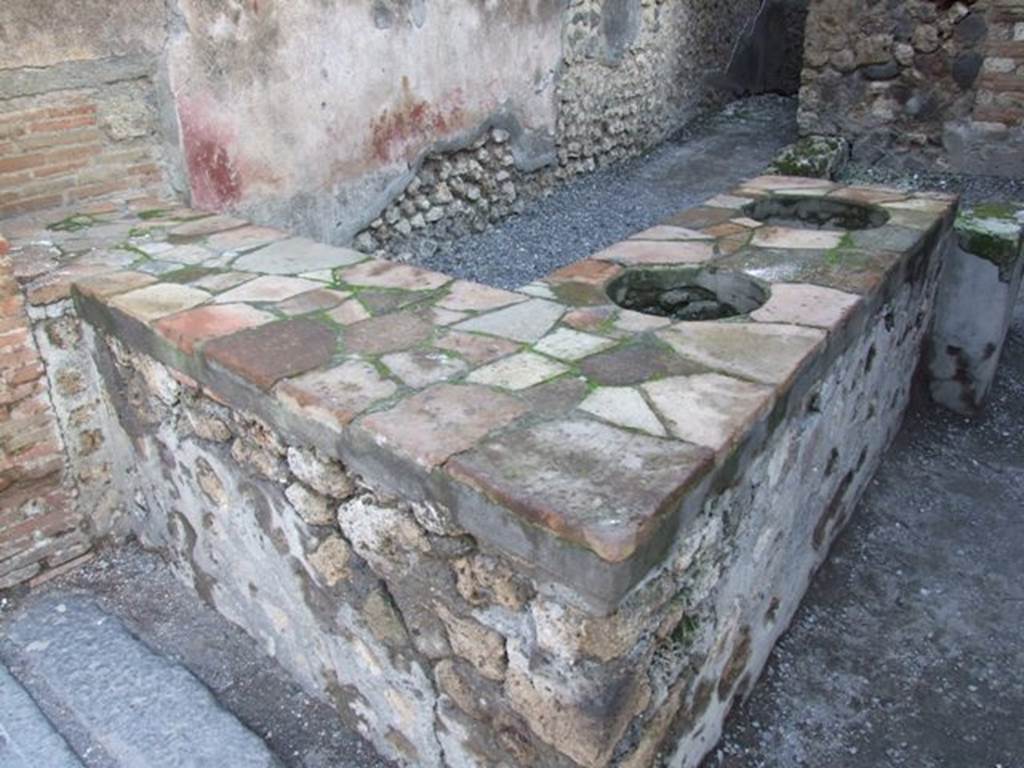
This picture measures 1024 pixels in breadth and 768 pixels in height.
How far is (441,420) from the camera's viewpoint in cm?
192

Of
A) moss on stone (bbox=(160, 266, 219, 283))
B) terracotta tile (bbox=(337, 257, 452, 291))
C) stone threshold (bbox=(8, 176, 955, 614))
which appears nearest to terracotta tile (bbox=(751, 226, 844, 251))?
stone threshold (bbox=(8, 176, 955, 614))

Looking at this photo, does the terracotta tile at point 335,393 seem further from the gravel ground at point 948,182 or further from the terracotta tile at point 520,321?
the gravel ground at point 948,182

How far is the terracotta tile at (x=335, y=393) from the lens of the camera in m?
1.98

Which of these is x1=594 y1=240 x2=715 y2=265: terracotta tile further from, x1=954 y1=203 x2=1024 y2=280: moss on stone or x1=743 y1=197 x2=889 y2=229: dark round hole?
x1=954 y1=203 x2=1024 y2=280: moss on stone

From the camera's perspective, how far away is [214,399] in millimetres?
2393

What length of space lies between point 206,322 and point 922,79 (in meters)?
5.76

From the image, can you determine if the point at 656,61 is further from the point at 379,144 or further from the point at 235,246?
the point at 235,246

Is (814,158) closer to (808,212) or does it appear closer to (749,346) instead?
(808,212)

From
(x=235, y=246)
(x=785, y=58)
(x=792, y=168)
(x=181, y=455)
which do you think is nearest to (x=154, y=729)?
(x=181, y=455)

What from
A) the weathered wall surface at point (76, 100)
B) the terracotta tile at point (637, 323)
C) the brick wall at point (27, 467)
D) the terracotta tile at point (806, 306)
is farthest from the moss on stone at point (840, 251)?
the weathered wall surface at point (76, 100)

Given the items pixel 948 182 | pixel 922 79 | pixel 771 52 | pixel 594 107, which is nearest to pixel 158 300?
pixel 594 107

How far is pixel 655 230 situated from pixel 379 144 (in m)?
2.39

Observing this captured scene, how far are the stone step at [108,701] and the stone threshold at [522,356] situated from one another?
91 centimetres

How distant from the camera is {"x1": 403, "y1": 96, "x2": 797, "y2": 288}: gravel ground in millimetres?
5738
